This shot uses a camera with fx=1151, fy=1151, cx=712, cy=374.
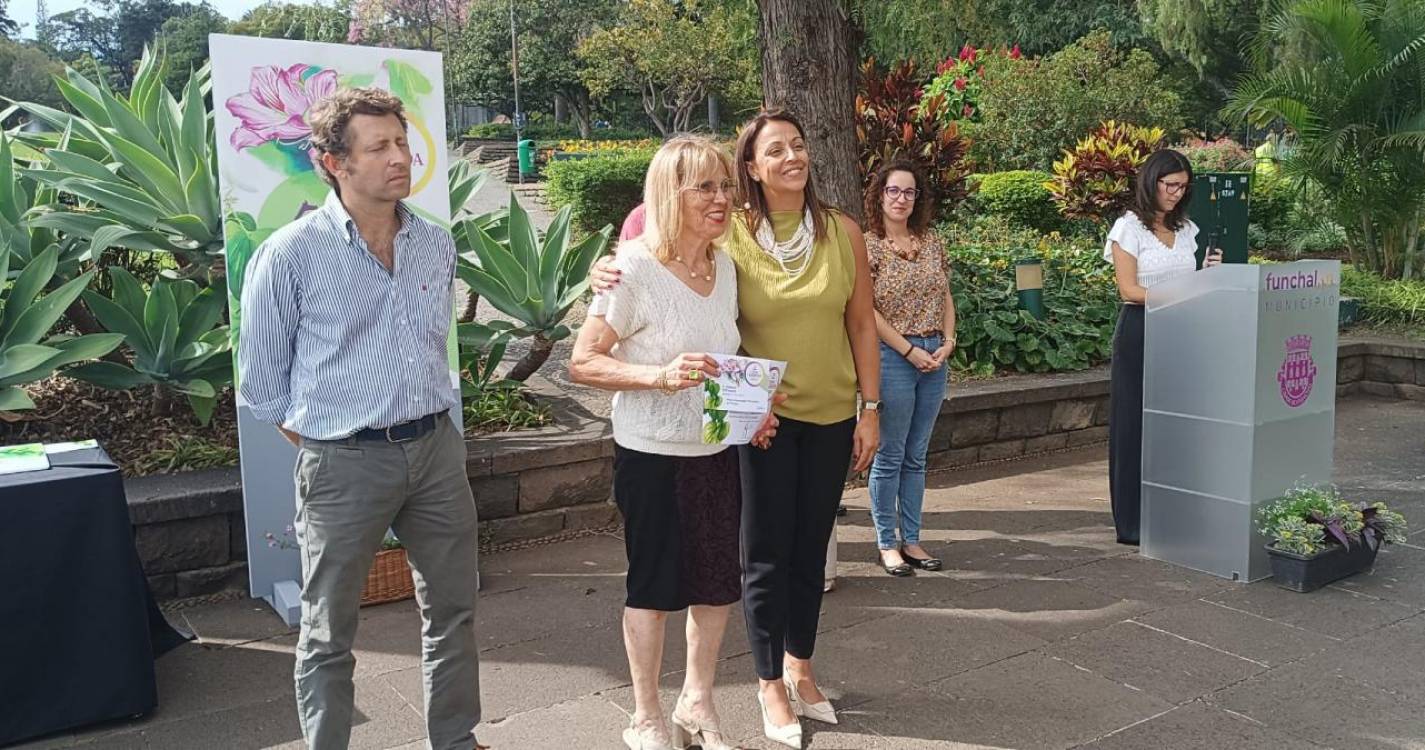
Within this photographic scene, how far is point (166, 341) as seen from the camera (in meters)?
4.93

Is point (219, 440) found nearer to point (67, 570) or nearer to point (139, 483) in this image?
point (139, 483)

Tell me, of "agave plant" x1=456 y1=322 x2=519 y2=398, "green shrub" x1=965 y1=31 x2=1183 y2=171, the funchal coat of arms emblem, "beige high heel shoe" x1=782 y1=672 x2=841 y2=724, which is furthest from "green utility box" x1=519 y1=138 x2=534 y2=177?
"beige high heel shoe" x1=782 y1=672 x2=841 y2=724

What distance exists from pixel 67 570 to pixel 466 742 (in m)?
1.37

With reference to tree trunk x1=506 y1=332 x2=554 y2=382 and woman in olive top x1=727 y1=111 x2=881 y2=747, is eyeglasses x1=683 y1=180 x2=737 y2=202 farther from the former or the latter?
tree trunk x1=506 y1=332 x2=554 y2=382

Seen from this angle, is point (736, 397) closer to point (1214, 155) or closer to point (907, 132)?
point (907, 132)

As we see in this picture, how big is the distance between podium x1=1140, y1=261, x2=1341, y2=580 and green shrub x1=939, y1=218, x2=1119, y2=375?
2.47 m

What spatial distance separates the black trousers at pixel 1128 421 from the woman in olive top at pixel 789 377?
7.89ft

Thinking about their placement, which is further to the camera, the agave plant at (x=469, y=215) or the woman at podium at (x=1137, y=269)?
the agave plant at (x=469, y=215)

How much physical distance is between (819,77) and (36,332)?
3768mm

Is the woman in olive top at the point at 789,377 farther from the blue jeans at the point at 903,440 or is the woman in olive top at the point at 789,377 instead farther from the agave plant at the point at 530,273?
the agave plant at the point at 530,273

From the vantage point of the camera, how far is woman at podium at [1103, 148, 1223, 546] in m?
5.25

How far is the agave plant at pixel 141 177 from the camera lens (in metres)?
4.90

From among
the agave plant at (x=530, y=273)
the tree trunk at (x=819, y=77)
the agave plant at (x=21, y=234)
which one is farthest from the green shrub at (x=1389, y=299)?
the agave plant at (x=21, y=234)

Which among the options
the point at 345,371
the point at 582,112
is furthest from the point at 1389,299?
the point at 582,112
